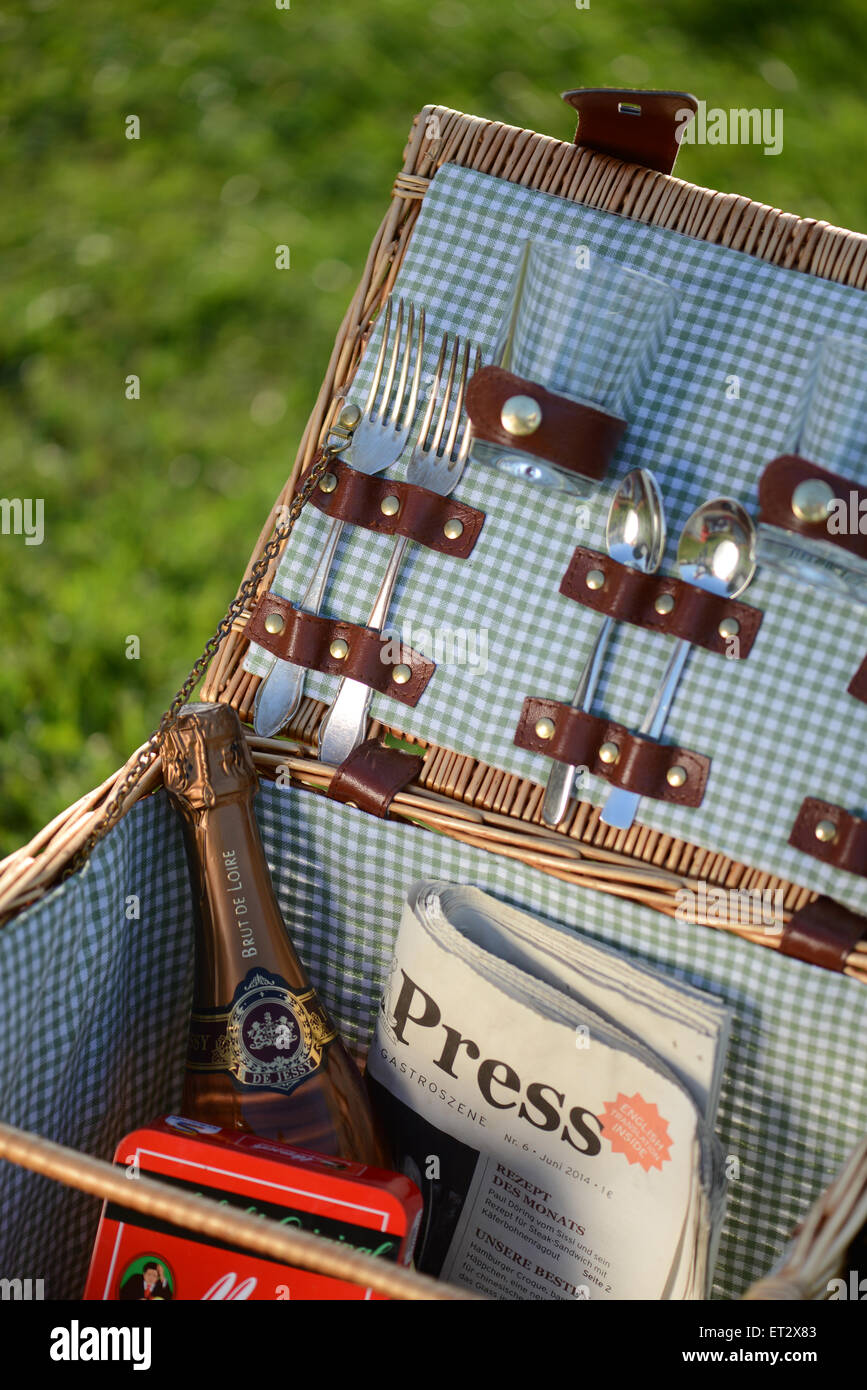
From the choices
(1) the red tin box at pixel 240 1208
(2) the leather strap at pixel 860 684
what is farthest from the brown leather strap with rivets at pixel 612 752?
(1) the red tin box at pixel 240 1208

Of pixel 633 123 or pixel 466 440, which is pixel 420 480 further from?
pixel 633 123

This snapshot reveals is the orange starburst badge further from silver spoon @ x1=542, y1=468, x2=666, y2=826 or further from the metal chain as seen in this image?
the metal chain

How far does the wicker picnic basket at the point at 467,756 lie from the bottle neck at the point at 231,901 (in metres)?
0.06

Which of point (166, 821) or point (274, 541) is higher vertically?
point (274, 541)

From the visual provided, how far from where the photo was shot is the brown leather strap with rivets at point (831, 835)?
862mm

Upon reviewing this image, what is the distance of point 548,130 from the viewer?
2.05 metres

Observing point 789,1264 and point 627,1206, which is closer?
point 789,1264

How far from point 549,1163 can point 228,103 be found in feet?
6.16

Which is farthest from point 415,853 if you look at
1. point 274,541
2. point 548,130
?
point 548,130

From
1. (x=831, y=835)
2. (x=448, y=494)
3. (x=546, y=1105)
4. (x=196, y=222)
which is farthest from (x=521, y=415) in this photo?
(x=196, y=222)

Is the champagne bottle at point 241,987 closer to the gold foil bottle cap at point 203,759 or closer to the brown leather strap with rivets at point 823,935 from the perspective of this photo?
the gold foil bottle cap at point 203,759

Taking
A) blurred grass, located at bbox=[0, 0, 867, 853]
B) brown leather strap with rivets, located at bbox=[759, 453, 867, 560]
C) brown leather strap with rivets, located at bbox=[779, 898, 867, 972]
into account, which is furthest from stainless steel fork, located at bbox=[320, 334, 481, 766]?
blurred grass, located at bbox=[0, 0, 867, 853]

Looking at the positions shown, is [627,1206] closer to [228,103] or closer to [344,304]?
[344,304]

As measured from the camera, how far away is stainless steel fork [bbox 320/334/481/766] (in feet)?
3.09
